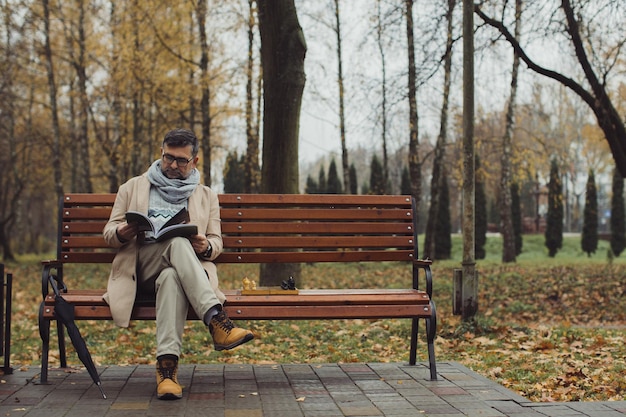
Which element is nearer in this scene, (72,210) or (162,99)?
(72,210)

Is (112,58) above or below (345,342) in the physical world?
above

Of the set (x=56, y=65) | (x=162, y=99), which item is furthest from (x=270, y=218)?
(x=56, y=65)

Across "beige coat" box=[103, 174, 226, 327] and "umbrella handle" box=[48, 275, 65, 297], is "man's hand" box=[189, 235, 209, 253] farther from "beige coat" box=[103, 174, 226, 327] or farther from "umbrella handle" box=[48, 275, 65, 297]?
"umbrella handle" box=[48, 275, 65, 297]

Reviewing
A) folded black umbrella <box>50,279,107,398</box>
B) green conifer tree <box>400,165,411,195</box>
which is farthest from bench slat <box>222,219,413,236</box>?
green conifer tree <box>400,165,411,195</box>

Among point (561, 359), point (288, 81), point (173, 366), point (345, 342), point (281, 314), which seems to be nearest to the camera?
point (173, 366)

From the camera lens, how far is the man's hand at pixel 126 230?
4.75 m

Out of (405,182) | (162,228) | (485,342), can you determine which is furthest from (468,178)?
(405,182)

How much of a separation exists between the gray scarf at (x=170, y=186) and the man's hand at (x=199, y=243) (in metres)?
0.31

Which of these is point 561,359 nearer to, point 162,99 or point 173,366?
point 173,366

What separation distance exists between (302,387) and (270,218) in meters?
1.37

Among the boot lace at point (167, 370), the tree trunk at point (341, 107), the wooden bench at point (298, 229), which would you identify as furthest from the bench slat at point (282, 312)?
the tree trunk at point (341, 107)

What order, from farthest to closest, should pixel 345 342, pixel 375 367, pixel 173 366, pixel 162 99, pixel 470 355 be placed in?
pixel 162 99 < pixel 345 342 < pixel 470 355 < pixel 375 367 < pixel 173 366

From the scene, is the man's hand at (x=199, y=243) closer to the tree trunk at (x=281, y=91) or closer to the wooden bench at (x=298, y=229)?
the wooden bench at (x=298, y=229)

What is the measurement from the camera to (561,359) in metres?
6.23
